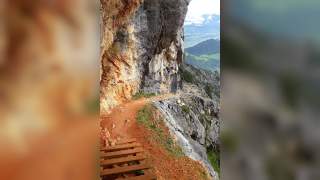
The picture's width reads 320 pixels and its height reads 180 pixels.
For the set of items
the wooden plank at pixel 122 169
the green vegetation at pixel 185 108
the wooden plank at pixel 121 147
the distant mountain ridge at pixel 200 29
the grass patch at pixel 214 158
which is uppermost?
the distant mountain ridge at pixel 200 29

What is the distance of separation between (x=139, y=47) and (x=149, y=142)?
1.69 feet

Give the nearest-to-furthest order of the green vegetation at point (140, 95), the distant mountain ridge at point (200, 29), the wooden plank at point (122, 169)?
the wooden plank at point (122, 169)
the green vegetation at point (140, 95)
the distant mountain ridge at point (200, 29)

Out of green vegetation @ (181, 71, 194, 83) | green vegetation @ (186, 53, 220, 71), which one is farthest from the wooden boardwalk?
green vegetation @ (186, 53, 220, 71)

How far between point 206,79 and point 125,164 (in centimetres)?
67

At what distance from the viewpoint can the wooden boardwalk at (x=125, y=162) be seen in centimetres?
280

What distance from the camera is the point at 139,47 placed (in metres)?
2.90

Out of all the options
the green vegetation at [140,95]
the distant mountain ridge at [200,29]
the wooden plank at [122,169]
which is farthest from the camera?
the distant mountain ridge at [200,29]

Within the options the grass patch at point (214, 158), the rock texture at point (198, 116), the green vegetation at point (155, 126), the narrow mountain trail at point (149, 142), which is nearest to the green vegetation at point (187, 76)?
the rock texture at point (198, 116)

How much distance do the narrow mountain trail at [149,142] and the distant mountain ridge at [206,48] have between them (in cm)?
28

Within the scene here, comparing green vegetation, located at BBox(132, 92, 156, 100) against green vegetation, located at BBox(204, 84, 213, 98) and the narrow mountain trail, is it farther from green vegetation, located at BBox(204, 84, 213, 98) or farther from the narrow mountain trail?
green vegetation, located at BBox(204, 84, 213, 98)

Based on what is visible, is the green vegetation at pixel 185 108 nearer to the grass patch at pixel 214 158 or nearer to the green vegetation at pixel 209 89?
the green vegetation at pixel 209 89

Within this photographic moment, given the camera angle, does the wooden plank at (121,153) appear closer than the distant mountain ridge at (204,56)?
Yes

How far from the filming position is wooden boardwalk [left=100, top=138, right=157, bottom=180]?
2.80 metres
